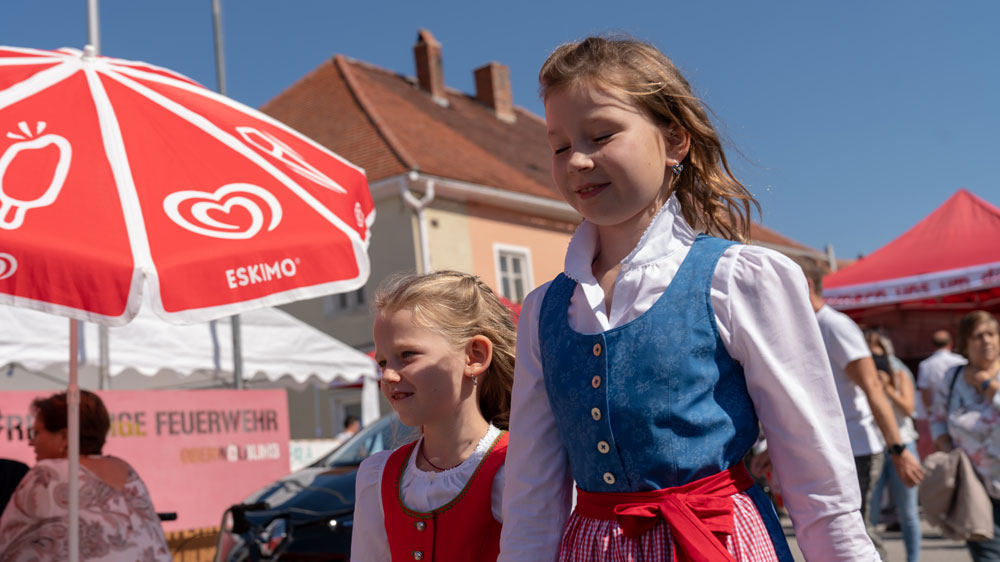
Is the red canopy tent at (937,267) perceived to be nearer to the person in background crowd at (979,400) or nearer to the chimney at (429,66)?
the person in background crowd at (979,400)

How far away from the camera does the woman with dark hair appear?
3.87 m

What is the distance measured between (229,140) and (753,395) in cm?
209

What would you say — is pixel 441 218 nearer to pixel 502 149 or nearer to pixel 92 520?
pixel 502 149

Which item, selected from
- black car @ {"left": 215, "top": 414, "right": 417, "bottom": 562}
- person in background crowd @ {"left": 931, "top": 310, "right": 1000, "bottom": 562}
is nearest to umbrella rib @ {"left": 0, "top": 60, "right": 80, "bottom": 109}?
black car @ {"left": 215, "top": 414, "right": 417, "bottom": 562}

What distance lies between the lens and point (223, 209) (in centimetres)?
293

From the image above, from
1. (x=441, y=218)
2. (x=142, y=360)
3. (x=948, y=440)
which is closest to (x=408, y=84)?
(x=441, y=218)

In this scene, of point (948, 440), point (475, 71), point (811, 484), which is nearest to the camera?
point (811, 484)

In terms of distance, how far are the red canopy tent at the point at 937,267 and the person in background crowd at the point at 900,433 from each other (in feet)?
11.3

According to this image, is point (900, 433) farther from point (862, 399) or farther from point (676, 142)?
point (676, 142)

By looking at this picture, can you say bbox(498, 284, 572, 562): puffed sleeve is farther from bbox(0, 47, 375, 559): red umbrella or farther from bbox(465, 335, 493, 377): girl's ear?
bbox(0, 47, 375, 559): red umbrella

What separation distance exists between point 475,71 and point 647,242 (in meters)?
28.7

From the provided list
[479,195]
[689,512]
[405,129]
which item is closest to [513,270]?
[479,195]

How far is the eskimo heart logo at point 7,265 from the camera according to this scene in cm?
244

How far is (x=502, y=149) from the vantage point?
26.0 metres
